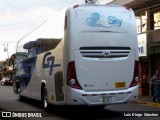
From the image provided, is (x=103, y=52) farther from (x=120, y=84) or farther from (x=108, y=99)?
(x=108, y=99)

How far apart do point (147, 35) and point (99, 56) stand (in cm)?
1386

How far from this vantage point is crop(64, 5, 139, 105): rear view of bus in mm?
12812

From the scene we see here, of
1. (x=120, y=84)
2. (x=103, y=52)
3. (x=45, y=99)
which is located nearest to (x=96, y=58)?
(x=103, y=52)

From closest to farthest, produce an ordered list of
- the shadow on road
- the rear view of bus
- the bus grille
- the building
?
the rear view of bus < the bus grille < the shadow on road < the building

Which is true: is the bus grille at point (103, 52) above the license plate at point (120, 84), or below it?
above

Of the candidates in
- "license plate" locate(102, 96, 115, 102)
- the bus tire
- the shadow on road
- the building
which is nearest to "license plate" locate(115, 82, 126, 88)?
"license plate" locate(102, 96, 115, 102)

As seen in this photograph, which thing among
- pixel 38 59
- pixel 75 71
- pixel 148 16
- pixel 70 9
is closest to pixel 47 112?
pixel 38 59

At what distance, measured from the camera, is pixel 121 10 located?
1367 centimetres

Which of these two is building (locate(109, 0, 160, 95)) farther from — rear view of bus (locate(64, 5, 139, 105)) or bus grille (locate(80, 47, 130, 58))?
bus grille (locate(80, 47, 130, 58))

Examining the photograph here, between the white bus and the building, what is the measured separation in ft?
39.5

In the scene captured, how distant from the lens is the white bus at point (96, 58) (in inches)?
505

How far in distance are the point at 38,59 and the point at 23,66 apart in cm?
371

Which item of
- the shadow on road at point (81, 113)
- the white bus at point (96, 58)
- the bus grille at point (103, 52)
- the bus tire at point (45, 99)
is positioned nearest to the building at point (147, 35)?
the shadow on road at point (81, 113)

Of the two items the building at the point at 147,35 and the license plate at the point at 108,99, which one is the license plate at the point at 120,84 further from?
the building at the point at 147,35
